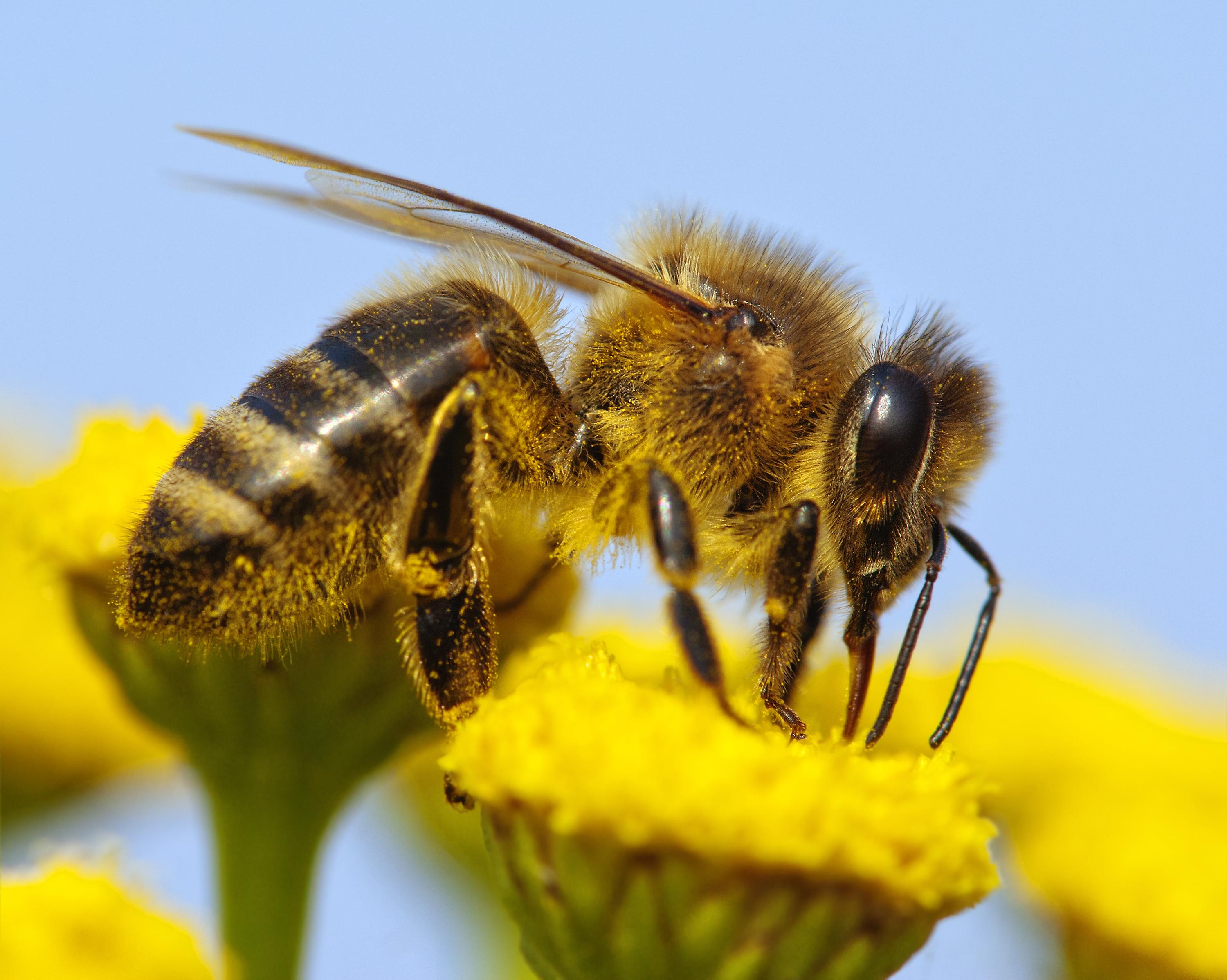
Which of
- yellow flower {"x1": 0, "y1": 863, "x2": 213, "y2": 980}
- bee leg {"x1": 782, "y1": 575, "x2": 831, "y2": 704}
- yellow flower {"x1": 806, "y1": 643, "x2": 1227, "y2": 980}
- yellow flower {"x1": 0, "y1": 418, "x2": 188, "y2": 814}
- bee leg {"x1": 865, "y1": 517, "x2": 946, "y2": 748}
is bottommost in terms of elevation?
yellow flower {"x1": 0, "y1": 418, "x2": 188, "y2": 814}

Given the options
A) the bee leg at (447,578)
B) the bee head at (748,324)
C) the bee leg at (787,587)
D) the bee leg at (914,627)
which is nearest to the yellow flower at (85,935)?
the bee leg at (447,578)

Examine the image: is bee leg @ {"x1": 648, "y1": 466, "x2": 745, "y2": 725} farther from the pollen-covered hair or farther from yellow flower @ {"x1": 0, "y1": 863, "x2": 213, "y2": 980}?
yellow flower @ {"x1": 0, "y1": 863, "x2": 213, "y2": 980}

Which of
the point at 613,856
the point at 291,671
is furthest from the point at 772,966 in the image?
the point at 291,671

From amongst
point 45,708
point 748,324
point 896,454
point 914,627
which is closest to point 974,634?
point 914,627

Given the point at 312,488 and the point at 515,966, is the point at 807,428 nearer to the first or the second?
the point at 312,488

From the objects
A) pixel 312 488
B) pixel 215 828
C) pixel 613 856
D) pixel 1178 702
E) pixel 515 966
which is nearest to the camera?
pixel 613 856

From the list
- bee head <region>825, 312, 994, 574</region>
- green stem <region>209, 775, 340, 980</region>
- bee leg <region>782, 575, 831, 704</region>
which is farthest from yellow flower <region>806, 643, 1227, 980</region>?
green stem <region>209, 775, 340, 980</region>
